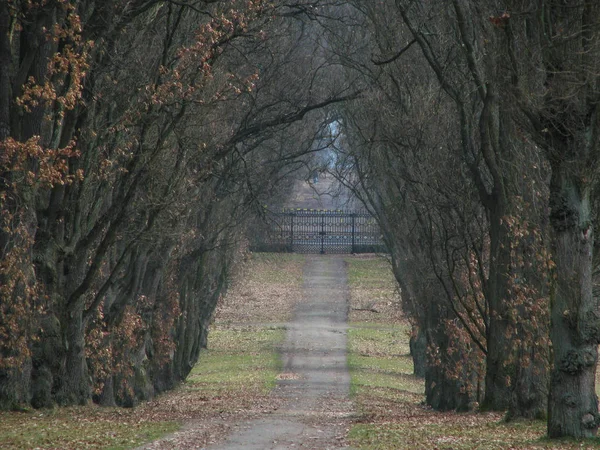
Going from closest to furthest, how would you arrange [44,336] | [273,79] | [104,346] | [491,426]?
[491,426], [44,336], [104,346], [273,79]

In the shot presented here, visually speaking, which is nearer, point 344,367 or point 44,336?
point 44,336

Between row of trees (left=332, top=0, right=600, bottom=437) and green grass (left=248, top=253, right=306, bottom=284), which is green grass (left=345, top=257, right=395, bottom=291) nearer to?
green grass (left=248, top=253, right=306, bottom=284)

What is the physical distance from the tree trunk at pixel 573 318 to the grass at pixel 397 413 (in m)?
0.35

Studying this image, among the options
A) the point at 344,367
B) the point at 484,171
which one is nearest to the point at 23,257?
the point at 484,171

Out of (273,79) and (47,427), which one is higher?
(273,79)

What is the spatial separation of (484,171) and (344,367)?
1577cm

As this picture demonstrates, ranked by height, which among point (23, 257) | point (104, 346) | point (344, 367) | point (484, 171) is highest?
point (484, 171)

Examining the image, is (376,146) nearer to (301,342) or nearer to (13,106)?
(13,106)

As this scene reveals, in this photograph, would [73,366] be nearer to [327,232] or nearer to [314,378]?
[314,378]

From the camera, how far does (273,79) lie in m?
23.8

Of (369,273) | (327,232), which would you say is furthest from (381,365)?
(327,232)

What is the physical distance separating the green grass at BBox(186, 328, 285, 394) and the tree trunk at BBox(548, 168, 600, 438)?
48.5 ft

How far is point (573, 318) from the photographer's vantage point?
11852 mm

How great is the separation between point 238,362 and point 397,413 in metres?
15.8
